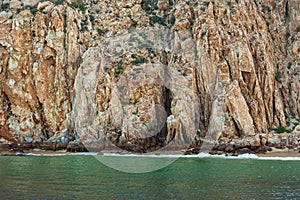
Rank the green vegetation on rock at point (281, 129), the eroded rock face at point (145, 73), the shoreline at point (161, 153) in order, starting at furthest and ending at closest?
the green vegetation on rock at point (281, 129), the eroded rock face at point (145, 73), the shoreline at point (161, 153)

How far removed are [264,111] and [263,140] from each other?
990 cm

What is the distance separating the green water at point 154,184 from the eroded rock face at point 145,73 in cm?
2460

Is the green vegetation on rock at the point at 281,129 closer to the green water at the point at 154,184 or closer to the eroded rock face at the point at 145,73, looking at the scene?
the eroded rock face at the point at 145,73

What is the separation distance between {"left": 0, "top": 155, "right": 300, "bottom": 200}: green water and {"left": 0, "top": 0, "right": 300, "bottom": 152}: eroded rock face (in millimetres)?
24597

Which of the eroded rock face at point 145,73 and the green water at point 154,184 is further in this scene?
the eroded rock face at point 145,73

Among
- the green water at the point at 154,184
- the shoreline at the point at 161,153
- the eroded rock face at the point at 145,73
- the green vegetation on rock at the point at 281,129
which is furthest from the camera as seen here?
the green vegetation on rock at the point at 281,129

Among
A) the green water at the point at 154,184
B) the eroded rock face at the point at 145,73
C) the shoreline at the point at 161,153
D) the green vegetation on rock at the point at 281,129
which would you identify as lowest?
the green water at the point at 154,184

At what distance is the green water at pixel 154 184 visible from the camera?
70.9ft

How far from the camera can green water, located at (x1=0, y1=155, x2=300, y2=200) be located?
2161 centimetres

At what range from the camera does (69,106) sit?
66750 mm

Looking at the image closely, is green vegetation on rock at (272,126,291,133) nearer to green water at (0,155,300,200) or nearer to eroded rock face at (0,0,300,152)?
eroded rock face at (0,0,300,152)

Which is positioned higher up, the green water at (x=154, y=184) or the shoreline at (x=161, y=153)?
the shoreline at (x=161, y=153)

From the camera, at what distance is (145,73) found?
207 ft

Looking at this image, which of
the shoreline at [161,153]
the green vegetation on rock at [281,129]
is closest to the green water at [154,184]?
the shoreline at [161,153]
